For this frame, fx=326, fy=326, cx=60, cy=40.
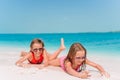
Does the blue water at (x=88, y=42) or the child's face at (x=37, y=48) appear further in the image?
the blue water at (x=88, y=42)

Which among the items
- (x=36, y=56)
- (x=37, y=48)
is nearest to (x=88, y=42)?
(x=36, y=56)

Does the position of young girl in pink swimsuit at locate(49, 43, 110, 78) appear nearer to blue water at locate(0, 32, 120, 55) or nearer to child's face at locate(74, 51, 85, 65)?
child's face at locate(74, 51, 85, 65)

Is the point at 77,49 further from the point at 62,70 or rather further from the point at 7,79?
the point at 7,79

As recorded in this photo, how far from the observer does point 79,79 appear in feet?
9.68

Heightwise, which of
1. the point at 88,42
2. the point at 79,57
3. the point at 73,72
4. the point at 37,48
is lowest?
the point at 73,72

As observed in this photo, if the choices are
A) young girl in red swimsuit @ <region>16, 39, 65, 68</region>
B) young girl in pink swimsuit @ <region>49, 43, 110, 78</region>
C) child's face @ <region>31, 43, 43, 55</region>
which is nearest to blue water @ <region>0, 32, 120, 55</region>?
young girl in red swimsuit @ <region>16, 39, 65, 68</region>

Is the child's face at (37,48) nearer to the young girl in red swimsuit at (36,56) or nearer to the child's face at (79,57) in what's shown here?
the young girl in red swimsuit at (36,56)

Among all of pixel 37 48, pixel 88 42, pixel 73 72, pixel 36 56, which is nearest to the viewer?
pixel 73 72

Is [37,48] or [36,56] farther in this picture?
[36,56]

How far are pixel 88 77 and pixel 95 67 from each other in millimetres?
304

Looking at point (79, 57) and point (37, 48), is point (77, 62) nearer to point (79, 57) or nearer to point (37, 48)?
point (79, 57)

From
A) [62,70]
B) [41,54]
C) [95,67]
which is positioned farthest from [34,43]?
[95,67]

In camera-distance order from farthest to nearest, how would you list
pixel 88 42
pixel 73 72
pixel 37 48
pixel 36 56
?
pixel 88 42 < pixel 36 56 < pixel 37 48 < pixel 73 72

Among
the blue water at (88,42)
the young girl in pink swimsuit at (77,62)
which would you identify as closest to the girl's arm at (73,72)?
the young girl in pink swimsuit at (77,62)
